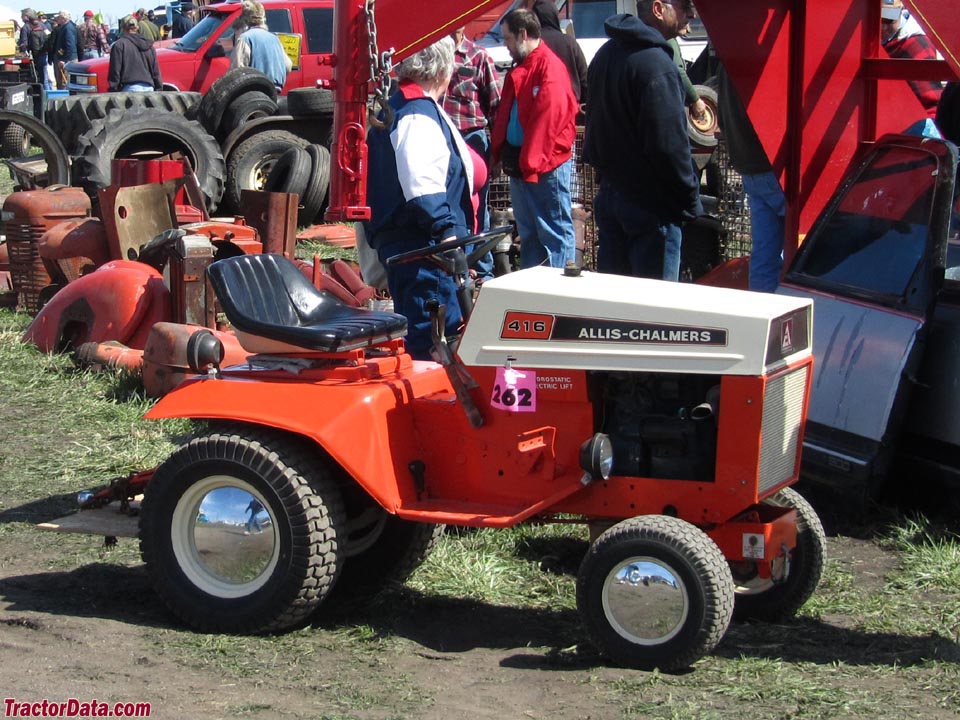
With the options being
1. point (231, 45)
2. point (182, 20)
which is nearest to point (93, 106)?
point (231, 45)

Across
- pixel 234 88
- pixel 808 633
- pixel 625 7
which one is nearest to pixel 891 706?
pixel 808 633

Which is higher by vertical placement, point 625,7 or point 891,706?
point 625,7

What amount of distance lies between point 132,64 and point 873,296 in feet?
40.2

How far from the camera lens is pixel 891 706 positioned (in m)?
3.48

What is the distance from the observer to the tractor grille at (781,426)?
3.78 meters

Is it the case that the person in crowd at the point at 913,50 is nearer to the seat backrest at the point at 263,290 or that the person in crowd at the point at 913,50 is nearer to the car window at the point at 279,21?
the seat backrest at the point at 263,290

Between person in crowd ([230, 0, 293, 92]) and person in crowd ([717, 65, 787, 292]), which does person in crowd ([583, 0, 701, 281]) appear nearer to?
person in crowd ([717, 65, 787, 292])

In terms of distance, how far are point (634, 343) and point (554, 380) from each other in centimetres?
29

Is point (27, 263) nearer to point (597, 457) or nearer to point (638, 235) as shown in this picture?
point (638, 235)

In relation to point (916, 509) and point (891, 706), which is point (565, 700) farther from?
point (916, 509)

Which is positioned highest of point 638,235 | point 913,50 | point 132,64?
point 132,64

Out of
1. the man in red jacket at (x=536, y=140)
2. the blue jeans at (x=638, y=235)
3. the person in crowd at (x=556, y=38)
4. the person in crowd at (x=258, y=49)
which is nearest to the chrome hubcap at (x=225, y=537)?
the blue jeans at (x=638, y=235)

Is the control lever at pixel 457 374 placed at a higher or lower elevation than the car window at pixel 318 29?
lower

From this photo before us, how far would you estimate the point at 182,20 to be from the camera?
24.0 meters
